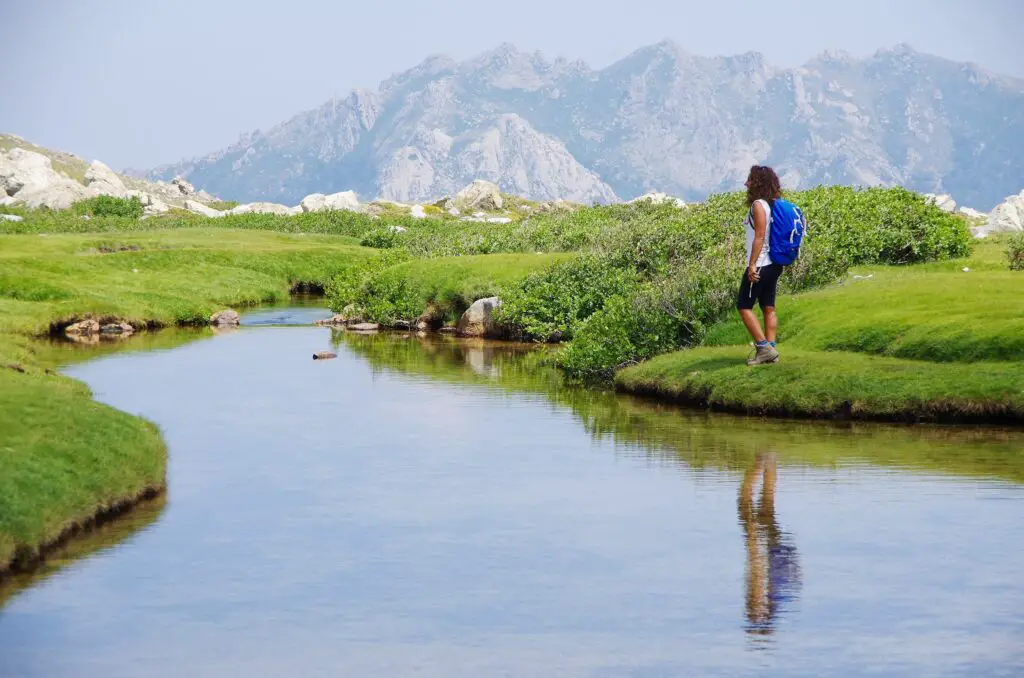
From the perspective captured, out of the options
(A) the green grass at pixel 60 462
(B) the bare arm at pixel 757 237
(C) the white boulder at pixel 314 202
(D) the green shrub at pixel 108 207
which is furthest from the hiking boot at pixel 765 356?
(C) the white boulder at pixel 314 202

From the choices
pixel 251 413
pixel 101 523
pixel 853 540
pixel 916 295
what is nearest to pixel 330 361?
pixel 251 413

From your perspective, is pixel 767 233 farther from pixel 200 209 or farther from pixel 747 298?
pixel 200 209

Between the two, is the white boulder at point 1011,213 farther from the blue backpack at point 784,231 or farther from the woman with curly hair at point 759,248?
the blue backpack at point 784,231

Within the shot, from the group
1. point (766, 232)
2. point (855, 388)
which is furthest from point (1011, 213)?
point (766, 232)

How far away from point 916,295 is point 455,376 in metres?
11.4

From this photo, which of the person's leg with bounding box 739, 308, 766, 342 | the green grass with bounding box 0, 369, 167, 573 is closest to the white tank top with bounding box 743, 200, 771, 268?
the person's leg with bounding box 739, 308, 766, 342

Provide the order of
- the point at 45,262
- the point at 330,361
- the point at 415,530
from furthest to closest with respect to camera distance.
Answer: the point at 45,262 → the point at 330,361 → the point at 415,530

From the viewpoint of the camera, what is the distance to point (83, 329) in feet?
163

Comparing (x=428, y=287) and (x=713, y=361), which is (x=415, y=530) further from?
(x=428, y=287)

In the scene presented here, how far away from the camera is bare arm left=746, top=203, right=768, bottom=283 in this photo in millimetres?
23906

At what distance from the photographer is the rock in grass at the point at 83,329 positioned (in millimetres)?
48938

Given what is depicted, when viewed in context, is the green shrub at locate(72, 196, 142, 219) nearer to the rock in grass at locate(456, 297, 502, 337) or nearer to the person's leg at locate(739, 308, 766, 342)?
the rock in grass at locate(456, 297, 502, 337)

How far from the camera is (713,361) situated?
92.6 ft

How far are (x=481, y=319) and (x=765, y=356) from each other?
2165 cm
